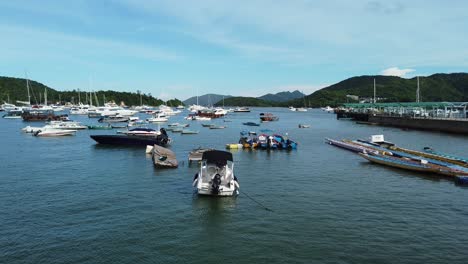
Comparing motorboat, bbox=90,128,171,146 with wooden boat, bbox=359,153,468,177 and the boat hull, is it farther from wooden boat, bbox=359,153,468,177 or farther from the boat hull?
wooden boat, bbox=359,153,468,177

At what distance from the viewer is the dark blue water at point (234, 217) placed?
17344mm

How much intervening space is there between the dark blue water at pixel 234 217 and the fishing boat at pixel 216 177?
0.74m

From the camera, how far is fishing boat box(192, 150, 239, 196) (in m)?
26.6

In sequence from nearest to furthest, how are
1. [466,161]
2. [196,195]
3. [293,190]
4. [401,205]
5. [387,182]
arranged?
[401,205] < [196,195] < [293,190] < [387,182] < [466,161]

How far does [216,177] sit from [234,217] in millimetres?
4627

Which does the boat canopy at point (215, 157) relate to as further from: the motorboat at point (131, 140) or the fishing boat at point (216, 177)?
the motorboat at point (131, 140)

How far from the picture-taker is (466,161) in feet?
128

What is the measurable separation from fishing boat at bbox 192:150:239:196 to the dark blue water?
745 mm

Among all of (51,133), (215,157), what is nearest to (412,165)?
(215,157)

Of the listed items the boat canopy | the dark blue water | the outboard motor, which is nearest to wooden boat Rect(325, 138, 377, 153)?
the dark blue water

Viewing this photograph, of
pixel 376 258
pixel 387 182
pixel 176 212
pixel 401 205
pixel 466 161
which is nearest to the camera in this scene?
pixel 376 258

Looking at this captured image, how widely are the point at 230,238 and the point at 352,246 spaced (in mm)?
5965

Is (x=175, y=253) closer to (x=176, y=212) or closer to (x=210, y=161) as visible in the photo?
(x=176, y=212)

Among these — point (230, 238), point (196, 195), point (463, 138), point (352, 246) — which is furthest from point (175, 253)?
point (463, 138)
